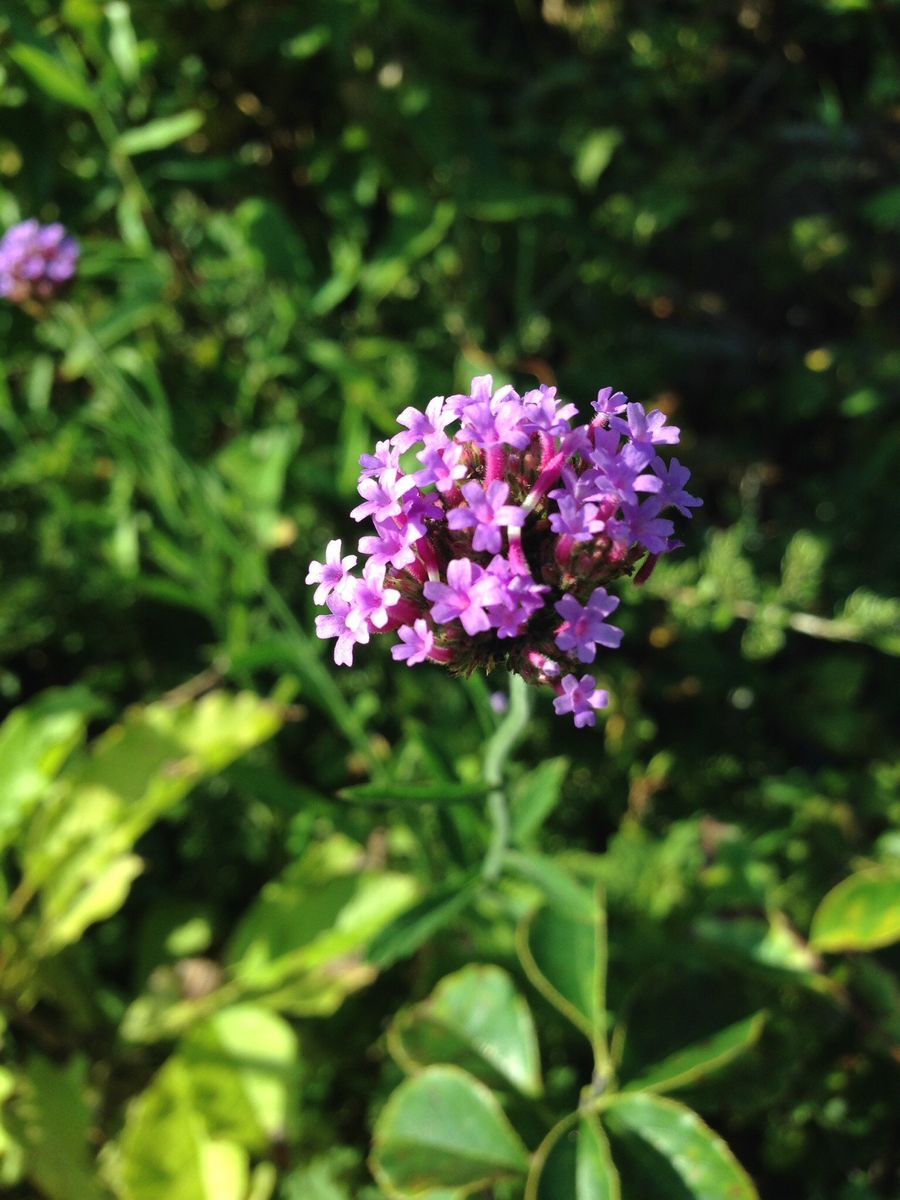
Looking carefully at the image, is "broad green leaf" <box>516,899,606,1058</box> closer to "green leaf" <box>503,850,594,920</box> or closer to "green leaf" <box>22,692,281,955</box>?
"green leaf" <box>503,850,594,920</box>

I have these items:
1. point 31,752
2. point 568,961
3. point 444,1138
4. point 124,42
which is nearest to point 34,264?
point 124,42

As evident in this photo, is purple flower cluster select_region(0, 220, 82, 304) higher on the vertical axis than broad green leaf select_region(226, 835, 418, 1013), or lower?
higher

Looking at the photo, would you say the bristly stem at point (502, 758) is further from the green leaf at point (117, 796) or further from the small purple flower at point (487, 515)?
the green leaf at point (117, 796)

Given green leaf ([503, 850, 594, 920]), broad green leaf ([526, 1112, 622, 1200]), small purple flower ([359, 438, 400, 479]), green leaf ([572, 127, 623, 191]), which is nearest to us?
small purple flower ([359, 438, 400, 479])

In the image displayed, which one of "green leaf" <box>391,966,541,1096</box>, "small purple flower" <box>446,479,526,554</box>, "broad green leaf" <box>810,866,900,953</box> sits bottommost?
"broad green leaf" <box>810,866,900,953</box>

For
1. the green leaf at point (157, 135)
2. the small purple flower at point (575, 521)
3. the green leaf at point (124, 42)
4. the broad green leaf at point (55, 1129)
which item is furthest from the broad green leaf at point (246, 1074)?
the green leaf at point (124, 42)

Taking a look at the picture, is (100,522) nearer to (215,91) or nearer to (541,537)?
(215,91)

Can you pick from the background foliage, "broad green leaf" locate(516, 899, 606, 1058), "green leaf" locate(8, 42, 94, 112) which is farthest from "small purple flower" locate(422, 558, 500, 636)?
"green leaf" locate(8, 42, 94, 112)
